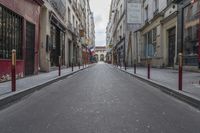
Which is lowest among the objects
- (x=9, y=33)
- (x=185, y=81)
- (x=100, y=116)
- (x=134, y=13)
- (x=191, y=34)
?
(x=100, y=116)

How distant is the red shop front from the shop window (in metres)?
8.89

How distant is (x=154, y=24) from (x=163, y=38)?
2.77 metres

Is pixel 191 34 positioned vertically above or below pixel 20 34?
above

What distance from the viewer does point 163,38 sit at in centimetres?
2234

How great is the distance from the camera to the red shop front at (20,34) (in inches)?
→ 402

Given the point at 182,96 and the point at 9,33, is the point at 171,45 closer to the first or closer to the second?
the point at 9,33

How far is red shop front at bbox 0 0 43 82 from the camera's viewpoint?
1020cm

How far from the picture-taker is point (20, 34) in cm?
1223

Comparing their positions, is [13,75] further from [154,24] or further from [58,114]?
[154,24]

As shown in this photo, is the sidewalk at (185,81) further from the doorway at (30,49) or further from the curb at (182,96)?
the doorway at (30,49)

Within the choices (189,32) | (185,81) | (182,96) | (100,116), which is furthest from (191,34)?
(100,116)

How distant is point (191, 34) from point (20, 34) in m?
9.88

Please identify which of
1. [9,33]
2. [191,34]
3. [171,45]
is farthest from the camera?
[171,45]

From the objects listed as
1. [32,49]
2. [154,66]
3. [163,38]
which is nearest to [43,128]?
[32,49]
